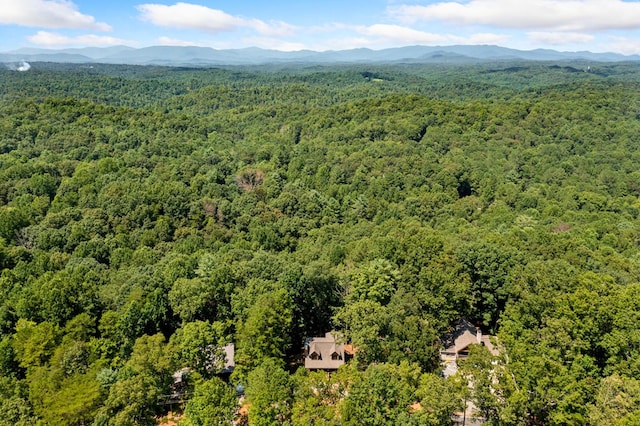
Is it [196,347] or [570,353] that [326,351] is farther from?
[570,353]

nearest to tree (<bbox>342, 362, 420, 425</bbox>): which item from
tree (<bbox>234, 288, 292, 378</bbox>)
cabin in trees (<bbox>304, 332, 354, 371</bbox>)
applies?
tree (<bbox>234, 288, 292, 378</bbox>)

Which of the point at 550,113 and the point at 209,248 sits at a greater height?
the point at 550,113

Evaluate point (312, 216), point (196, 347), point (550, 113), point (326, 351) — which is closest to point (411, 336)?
point (326, 351)

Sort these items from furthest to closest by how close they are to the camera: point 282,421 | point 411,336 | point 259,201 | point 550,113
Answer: point 550,113 < point 259,201 < point 411,336 < point 282,421

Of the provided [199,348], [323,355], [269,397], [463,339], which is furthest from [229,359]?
[463,339]

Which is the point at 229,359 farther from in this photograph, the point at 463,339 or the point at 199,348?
the point at 463,339

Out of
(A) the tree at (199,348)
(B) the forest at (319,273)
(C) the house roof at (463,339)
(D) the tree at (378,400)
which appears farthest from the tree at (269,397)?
(C) the house roof at (463,339)

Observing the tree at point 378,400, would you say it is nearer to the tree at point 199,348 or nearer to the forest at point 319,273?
the forest at point 319,273
